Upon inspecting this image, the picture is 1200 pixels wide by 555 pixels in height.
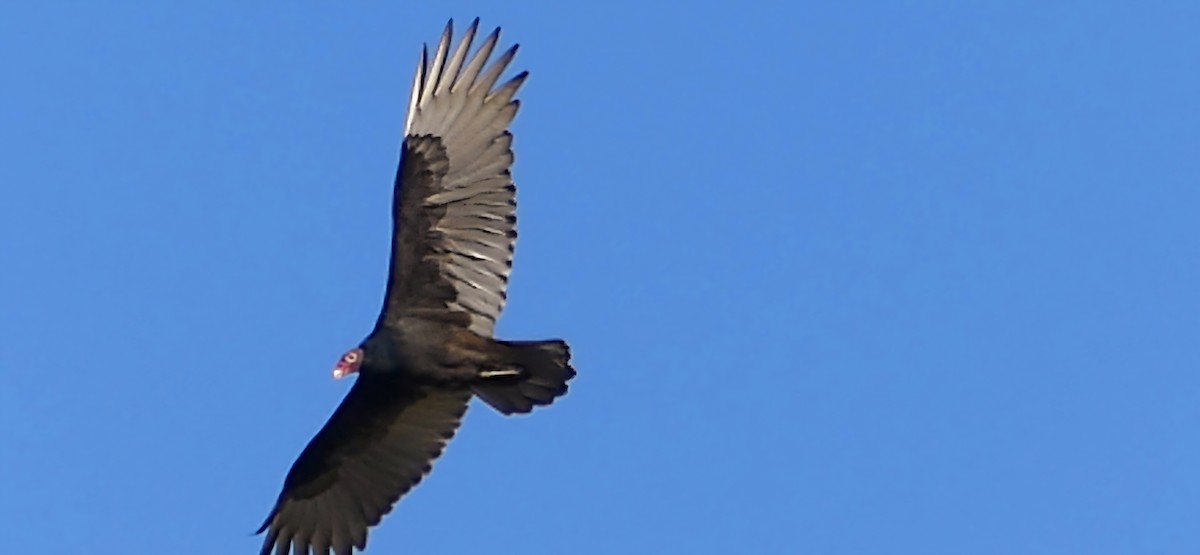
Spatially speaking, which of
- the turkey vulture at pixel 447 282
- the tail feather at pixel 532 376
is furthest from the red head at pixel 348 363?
the tail feather at pixel 532 376

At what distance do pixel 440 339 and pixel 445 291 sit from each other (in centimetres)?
33

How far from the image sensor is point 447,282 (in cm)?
1412

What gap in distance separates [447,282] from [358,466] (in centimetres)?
158

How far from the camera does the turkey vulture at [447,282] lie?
14039 mm

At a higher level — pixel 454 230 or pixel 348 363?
pixel 454 230

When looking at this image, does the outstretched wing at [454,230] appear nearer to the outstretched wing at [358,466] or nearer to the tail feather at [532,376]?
the tail feather at [532,376]

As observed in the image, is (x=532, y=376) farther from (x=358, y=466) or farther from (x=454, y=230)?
(x=358, y=466)

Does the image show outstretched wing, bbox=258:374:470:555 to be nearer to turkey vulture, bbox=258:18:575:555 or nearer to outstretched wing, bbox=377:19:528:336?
turkey vulture, bbox=258:18:575:555

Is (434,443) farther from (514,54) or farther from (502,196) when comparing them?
(514,54)

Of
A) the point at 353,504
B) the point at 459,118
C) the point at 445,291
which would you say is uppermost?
the point at 459,118

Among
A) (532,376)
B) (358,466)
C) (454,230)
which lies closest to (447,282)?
(454,230)

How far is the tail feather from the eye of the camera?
543 inches

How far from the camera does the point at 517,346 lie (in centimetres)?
1389

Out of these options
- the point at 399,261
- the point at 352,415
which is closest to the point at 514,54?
the point at 399,261
